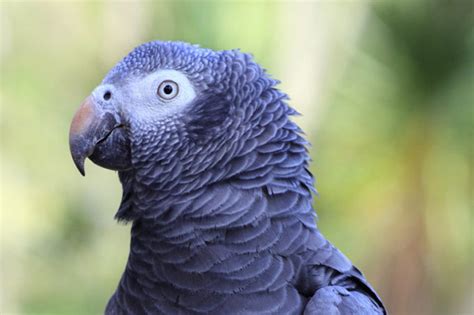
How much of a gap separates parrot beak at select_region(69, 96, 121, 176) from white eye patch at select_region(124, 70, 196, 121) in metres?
0.08

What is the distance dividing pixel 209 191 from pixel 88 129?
0.43 meters

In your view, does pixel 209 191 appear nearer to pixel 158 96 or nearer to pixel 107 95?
pixel 158 96

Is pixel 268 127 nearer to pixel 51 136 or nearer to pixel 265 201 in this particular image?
pixel 265 201

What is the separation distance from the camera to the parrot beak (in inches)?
70.4

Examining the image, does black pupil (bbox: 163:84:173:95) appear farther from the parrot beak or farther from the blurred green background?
the blurred green background

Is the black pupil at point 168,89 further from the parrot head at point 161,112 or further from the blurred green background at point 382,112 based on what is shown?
the blurred green background at point 382,112

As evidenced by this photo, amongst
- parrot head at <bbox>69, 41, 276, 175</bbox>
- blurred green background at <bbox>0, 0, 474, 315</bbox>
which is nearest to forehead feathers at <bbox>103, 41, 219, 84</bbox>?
parrot head at <bbox>69, 41, 276, 175</bbox>

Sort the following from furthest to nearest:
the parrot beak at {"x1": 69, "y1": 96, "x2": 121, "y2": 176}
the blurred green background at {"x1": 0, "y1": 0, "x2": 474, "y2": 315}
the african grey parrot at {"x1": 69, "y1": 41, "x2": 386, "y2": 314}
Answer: the blurred green background at {"x1": 0, "y1": 0, "x2": 474, "y2": 315}, the parrot beak at {"x1": 69, "y1": 96, "x2": 121, "y2": 176}, the african grey parrot at {"x1": 69, "y1": 41, "x2": 386, "y2": 314}

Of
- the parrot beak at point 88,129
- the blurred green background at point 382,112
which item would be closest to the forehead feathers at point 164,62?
the parrot beak at point 88,129

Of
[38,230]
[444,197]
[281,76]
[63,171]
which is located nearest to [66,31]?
[63,171]

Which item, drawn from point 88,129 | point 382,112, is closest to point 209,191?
point 88,129

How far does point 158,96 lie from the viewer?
1847 millimetres

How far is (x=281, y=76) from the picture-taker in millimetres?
5027

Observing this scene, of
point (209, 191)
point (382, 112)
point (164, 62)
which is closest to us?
point (209, 191)
